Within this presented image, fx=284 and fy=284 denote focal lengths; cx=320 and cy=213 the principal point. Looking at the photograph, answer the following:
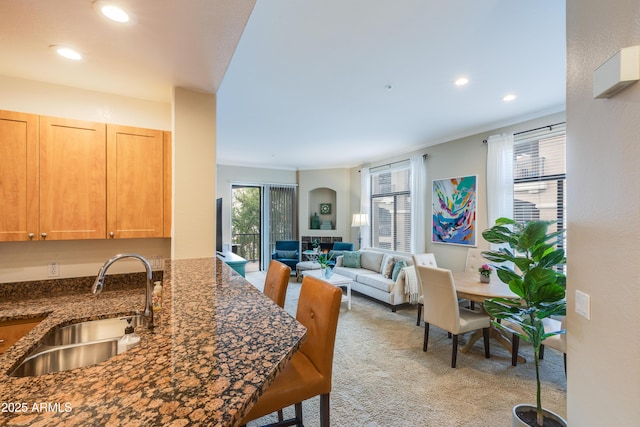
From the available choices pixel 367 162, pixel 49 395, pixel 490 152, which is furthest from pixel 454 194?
pixel 49 395

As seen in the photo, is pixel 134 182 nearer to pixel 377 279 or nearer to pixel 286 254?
pixel 377 279

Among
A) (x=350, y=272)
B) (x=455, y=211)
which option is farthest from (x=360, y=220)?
(x=455, y=211)

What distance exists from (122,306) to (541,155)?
15.6ft

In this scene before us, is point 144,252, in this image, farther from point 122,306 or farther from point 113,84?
point 113,84

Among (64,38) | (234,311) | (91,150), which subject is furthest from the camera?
(91,150)

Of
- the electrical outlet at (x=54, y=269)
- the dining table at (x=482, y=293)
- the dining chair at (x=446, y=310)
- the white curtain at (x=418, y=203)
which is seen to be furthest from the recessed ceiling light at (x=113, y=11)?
the white curtain at (x=418, y=203)

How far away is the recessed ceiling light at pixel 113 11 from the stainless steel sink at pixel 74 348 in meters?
1.52

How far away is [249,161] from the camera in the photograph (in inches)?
274

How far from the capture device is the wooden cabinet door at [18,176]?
1815 millimetres

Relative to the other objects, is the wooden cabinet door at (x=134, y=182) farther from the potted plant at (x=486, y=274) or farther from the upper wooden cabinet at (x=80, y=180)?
the potted plant at (x=486, y=274)

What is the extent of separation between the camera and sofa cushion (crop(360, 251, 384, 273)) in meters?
5.48

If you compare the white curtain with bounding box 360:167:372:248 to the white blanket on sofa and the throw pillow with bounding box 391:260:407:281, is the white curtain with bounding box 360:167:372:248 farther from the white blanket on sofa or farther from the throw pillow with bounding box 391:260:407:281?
the white blanket on sofa

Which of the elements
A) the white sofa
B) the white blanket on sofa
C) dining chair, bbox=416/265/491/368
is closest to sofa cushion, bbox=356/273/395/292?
the white sofa

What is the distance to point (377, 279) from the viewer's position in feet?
15.7
